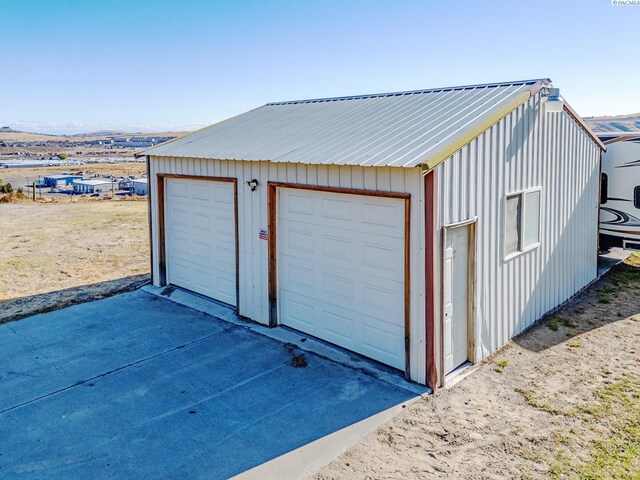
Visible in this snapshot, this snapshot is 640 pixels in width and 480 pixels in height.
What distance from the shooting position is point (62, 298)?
1009cm

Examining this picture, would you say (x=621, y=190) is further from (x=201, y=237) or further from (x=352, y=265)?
(x=201, y=237)

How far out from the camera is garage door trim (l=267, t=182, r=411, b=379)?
249 inches

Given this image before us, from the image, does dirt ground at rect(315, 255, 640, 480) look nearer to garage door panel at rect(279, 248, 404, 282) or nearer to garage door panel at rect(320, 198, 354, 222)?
garage door panel at rect(279, 248, 404, 282)

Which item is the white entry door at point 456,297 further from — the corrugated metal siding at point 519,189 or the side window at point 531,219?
the side window at point 531,219

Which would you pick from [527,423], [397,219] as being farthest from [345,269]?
[527,423]

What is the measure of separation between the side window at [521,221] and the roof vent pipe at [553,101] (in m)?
1.22

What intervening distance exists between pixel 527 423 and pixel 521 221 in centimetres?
325

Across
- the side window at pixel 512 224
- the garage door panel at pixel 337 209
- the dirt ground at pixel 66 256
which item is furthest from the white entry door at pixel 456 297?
the dirt ground at pixel 66 256

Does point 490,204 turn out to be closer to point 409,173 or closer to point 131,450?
point 409,173

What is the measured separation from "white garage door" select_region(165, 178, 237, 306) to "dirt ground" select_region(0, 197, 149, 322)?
1.48 metres

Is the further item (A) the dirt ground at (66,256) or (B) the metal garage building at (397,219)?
(A) the dirt ground at (66,256)

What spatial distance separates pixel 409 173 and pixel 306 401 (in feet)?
9.39

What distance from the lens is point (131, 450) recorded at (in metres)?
5.15

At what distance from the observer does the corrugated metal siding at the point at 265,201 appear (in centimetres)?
625
